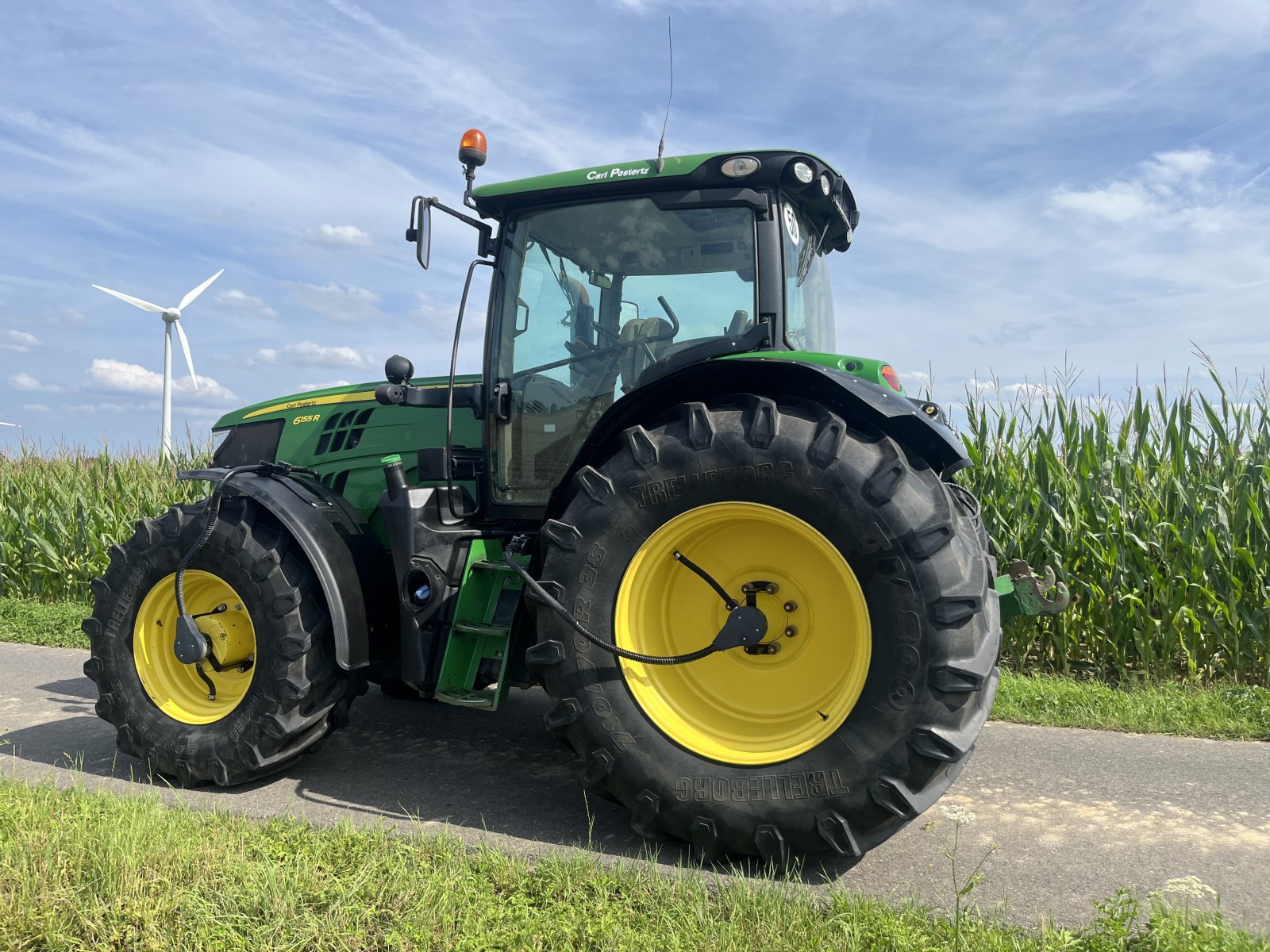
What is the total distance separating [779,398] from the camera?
3244mm

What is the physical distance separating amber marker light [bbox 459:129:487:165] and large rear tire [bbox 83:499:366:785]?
1685mm

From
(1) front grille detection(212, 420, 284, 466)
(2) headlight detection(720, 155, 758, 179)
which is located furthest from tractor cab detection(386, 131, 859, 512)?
(1) front grille detection(212, 420, 284, 466)

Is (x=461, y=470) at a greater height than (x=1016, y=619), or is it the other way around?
(x=461, y=470)

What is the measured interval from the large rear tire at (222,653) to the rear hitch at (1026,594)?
275 centimetres

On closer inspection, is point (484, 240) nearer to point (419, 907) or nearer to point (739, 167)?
point (739, 167)

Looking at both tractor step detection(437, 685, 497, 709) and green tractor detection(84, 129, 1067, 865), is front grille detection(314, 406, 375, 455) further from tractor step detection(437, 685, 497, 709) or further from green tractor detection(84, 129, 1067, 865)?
tractor step detection(437, 685, 497, 709)

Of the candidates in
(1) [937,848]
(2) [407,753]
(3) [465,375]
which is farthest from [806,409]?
(2) [407,753]

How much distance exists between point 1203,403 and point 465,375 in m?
4.76

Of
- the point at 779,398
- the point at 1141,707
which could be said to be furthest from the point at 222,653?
the point at 1141,707

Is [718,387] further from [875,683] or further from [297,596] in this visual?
[297,596]

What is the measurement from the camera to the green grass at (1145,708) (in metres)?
4.50

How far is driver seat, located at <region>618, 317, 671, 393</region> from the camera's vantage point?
3.73 metres

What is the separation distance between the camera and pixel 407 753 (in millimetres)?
4230

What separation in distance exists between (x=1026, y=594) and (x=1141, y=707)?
1.42m
